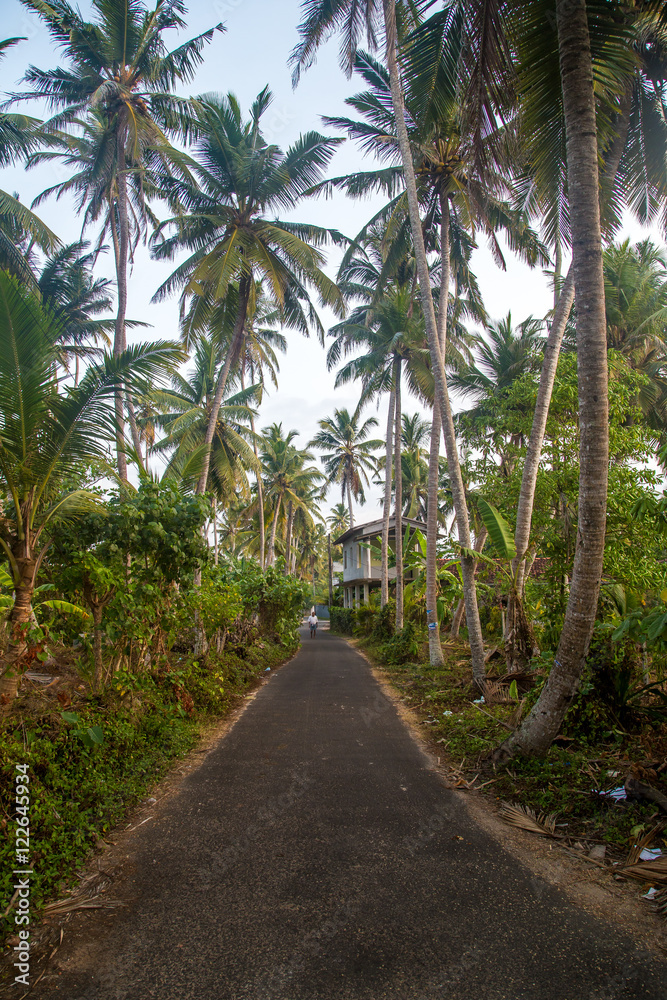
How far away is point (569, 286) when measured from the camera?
26.3 ft

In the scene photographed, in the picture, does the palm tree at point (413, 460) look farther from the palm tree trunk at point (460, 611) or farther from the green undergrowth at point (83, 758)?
the green undergrowth at point (83, 758)

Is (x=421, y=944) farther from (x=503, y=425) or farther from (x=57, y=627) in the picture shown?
(x=503, y=425)

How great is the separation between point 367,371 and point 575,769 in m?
14.5

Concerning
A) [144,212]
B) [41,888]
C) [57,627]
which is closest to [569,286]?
[57,627]

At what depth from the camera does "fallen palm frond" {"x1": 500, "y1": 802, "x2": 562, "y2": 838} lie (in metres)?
3.85

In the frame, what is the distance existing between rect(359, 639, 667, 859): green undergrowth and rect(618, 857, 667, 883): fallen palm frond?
21 centimetres

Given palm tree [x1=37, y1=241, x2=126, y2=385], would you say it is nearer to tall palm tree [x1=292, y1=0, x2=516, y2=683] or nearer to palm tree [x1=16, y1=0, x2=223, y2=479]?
palm tree [x1=16, y1=0, x2=223, y2=479]

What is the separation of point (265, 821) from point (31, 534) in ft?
11.3

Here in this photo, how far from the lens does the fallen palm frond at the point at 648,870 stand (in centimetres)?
308

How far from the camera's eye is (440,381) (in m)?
9.29

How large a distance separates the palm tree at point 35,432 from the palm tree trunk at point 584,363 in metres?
4.63

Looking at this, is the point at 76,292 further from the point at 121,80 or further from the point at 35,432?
the point at 35,432

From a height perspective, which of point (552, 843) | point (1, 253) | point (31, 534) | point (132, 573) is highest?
A: point (1, 253)

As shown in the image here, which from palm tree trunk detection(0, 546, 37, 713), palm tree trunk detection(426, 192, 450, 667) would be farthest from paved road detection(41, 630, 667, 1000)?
palm tree trunk detection(426, 192, 450, 667)
